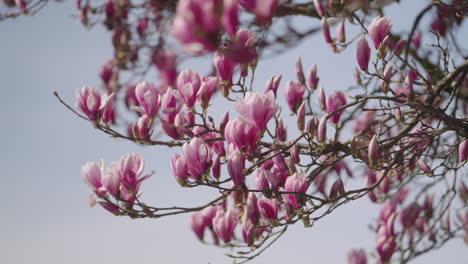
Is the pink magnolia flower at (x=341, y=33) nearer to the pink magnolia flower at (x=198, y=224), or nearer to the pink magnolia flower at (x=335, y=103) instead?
the pink magnolia flower at (x=335, y=103)

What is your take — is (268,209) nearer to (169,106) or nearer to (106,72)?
(169,106)

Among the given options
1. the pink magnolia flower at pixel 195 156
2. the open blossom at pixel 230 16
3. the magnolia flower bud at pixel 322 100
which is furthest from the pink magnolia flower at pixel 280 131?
the open blossom at pixel 230 16

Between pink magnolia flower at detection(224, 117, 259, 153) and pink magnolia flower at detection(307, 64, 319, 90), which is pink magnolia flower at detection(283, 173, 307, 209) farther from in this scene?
pink magnolia flower at detection(307, 64, 319, 90)

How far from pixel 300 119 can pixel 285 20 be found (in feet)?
4.72

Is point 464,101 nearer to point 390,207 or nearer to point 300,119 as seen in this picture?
point 390,207

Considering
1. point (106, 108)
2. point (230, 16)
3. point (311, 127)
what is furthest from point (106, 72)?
point (230, 16)

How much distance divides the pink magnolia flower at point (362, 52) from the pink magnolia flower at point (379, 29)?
0.18 ft

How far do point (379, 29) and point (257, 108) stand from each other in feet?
2.32

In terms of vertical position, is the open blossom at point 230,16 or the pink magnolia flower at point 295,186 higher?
the pink magnolia flower at point 295,186

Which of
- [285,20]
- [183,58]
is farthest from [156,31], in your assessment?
[285,20]

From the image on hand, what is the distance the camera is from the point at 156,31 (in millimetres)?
3246

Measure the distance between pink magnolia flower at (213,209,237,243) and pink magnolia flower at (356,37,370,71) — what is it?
87 cm

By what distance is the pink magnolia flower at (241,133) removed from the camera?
1.76 metres

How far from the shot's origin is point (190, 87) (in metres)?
2.00
